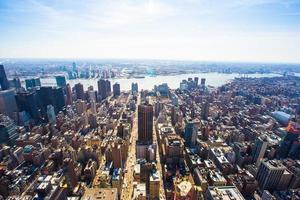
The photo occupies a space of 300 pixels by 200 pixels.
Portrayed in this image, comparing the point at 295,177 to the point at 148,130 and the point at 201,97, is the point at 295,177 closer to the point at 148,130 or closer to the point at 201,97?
the point at 148,130

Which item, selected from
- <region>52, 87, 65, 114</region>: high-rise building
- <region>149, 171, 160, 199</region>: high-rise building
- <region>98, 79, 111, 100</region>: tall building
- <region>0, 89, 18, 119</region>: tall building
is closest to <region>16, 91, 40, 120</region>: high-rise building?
<region>0, 89, 18, 119</region>: tall building

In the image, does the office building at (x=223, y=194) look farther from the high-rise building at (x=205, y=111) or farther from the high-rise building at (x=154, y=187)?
the high-rise building at (x=205, y=111)

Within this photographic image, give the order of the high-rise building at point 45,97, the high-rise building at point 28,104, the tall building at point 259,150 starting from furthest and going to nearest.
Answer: the high-rise building at point 45,97, the high-rise building at point 28,104, the tall building at point 259,150

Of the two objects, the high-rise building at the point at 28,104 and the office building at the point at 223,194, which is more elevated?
the office building at the point at 223,194

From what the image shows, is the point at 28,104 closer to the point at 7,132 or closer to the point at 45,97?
the point at 45,97

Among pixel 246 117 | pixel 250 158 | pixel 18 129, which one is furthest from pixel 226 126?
pixel 18 129

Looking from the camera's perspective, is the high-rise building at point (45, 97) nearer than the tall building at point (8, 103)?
No

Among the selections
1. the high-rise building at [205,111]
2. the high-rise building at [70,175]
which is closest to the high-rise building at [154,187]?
the high-rise building at [70,175]
